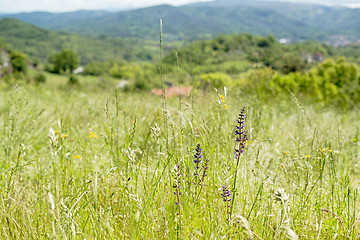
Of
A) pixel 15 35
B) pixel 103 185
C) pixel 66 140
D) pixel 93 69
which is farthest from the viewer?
pixel 15 35

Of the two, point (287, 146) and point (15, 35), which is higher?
point (15, 35)

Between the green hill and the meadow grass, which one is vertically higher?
the green hill

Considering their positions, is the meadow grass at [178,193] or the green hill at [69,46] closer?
the meadow grass at [178,193]

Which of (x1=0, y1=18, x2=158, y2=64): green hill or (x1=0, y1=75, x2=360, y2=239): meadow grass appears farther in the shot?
(x1=0, y1=18, x2=158, y2=64): green hill

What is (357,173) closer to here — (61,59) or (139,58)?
(61,59)

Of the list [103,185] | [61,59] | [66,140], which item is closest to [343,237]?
[103,185]

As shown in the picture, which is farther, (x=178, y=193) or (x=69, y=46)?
(x=69, y=46)

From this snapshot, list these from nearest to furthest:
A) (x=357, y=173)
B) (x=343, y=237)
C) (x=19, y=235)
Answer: (x=19, y=235)
(x=343, y=237)
(x=357, y=173)

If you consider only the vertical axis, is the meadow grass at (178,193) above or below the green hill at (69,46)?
below

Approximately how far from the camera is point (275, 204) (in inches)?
64.1

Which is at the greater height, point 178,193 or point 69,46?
point 69,46

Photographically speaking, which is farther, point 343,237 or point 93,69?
point 93,69

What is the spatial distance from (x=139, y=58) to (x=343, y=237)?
181 metres

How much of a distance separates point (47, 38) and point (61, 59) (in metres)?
139
